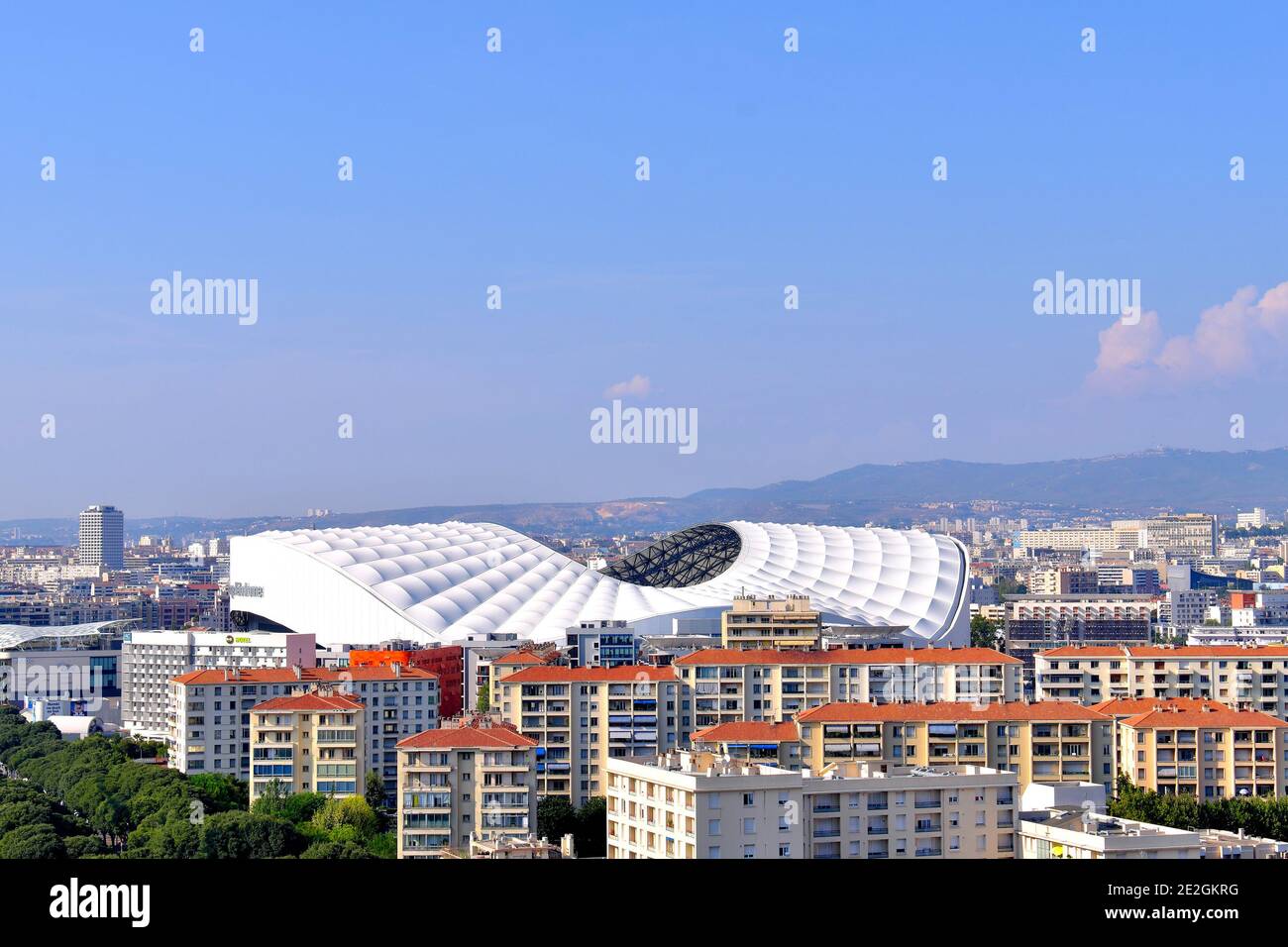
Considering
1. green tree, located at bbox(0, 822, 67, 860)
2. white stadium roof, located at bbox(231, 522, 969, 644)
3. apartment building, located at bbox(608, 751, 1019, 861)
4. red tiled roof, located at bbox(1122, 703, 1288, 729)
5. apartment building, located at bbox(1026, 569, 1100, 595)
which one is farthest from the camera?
apartment building, located at bbox(1026, 569, 1100, 595)

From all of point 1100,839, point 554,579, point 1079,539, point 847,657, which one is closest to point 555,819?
point 847,657

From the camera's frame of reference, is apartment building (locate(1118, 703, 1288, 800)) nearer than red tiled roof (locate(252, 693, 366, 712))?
Yes

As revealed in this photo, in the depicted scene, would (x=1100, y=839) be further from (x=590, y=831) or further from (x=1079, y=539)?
(x=1079, y=539)

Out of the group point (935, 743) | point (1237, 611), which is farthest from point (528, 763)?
point (1237, 611)

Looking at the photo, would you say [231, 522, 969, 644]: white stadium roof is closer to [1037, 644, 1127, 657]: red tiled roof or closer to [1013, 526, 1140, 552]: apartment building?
[1037, 644, 1127, 657]: red tiled roof

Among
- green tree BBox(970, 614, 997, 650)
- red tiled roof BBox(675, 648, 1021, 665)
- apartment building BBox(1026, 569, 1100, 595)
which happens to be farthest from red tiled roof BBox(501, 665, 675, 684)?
apartment building BBox(1026, 569, 1100, 595)

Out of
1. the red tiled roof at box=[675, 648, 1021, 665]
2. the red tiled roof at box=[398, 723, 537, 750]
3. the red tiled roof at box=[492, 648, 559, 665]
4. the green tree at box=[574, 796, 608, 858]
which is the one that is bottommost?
the green tree at box=[574, 796, 608, 858]

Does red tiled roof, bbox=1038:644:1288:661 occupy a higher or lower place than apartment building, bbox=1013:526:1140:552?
lower
